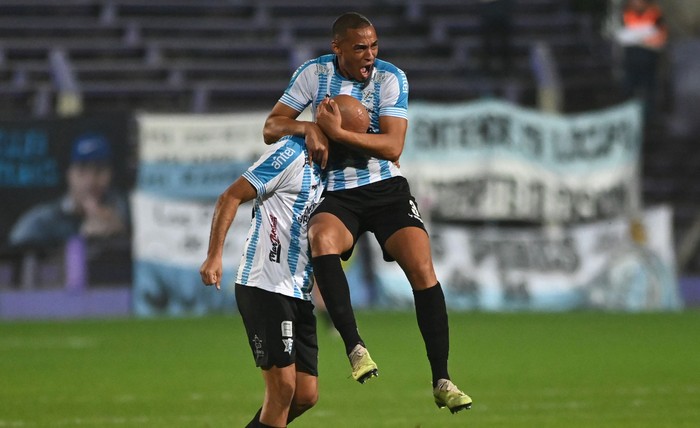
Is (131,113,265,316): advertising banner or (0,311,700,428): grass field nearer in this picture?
(0,311,700,428): grass field

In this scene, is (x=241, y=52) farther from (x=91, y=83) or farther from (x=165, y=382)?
(x=165, y=382)

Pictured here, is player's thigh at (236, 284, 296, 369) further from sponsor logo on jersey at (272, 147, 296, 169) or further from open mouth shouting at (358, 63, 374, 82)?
open mouth shouting at (358, 63, 374, 82)

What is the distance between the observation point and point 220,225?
683 cm

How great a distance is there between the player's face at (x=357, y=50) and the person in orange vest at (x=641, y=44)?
51.2 feet

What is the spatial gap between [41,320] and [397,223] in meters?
11.7

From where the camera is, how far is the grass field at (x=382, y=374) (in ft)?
32.5

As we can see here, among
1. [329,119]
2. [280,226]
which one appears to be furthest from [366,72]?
[280,226]

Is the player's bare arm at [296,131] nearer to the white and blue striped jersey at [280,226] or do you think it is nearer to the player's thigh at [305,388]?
the white and blue striped jersey at [280,226]

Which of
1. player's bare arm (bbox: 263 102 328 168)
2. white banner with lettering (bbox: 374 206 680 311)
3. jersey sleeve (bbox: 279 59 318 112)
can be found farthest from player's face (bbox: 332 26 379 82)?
white banner with lettering (bbox: 374 206 680 311)

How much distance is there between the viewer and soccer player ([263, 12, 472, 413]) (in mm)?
7617

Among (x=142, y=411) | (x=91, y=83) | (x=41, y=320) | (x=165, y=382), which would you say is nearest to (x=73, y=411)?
(x=142, y=411)

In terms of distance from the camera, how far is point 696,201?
2273cm

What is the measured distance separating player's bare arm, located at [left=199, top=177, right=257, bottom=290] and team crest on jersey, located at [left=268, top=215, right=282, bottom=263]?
20 cm

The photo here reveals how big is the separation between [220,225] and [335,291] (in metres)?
1.05
